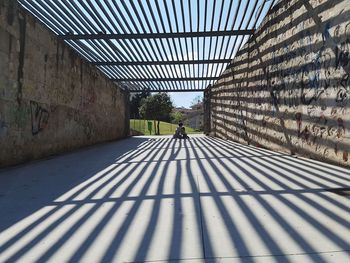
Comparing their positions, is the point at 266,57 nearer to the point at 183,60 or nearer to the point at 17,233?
the point at 183,60

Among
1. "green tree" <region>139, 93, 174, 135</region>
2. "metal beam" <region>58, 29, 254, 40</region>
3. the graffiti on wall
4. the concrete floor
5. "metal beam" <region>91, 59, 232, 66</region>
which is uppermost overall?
"metal beam" <region>58, 29, 254, 40</region>

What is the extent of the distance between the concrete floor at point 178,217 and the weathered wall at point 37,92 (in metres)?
2.11

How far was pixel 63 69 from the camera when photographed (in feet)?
42.9

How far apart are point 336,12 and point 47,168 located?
694 cm

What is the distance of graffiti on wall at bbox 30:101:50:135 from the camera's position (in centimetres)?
1028

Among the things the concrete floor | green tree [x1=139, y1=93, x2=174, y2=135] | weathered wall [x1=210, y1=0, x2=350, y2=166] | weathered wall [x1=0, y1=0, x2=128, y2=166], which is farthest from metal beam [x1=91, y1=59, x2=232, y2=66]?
green tree [x1=139, y1=93, x2=174, y2=135]

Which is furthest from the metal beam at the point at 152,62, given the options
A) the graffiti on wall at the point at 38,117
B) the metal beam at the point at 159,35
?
the graffiti on wall at the point at 38,117

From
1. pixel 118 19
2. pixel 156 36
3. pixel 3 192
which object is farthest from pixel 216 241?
pixel 156 36

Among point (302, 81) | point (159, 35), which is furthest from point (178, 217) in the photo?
point (159, 35)

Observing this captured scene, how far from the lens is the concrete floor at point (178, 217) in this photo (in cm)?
323

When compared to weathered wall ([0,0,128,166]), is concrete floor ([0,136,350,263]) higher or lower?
lower

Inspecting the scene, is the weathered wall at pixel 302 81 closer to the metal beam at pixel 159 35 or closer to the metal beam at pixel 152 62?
the metal beam at pixel 159 35

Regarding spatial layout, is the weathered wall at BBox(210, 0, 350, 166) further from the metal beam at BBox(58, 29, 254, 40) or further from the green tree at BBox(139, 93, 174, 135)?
the green tree at BBox(139, 93, 174, 135)

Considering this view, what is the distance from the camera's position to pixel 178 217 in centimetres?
428
